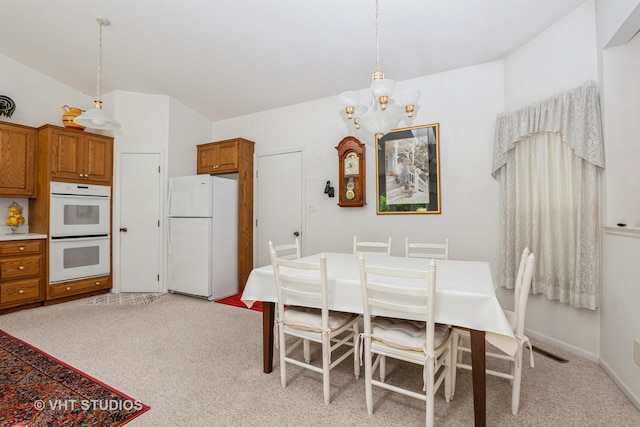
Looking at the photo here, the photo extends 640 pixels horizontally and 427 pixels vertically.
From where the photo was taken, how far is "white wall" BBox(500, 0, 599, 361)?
232cm

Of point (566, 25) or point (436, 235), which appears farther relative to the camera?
point (436, 235)

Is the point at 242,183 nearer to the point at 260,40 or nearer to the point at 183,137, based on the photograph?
the point at 183,137

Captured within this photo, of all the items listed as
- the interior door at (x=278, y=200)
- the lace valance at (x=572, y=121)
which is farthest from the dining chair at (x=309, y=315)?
the interior door at (x=278, y=200)

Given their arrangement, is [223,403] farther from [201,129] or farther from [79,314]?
[201,129]

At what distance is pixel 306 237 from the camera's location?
13.7ft

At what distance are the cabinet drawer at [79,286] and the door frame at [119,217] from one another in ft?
0.40

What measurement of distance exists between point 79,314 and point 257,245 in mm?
2204

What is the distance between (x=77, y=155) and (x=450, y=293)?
468cm

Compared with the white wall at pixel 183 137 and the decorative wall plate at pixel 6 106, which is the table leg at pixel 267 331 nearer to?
the white wall at pixel 183 137

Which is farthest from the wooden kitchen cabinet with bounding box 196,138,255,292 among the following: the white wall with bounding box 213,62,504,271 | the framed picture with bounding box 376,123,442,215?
the framed picture with bounding box 376,123,442,215

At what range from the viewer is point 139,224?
4.34 meters

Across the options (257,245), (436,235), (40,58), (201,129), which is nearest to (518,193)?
(436,235)

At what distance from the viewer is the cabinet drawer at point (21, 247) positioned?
3.40 m

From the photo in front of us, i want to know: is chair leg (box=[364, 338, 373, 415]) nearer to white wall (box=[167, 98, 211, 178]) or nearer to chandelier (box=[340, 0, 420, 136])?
chandelier (box=[340, 0, 420, 136])
